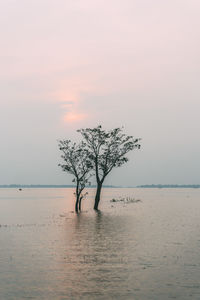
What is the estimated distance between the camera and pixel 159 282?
1936 cm

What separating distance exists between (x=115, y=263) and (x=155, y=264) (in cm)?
244

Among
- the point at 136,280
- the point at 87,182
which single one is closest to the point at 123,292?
the point at 136,280

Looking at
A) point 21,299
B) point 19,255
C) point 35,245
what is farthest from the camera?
point 35,245

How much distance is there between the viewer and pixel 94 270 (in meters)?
21.7

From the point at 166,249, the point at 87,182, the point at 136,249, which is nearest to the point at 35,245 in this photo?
the point at 136,249

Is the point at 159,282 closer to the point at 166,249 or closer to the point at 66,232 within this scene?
the point at 166,249

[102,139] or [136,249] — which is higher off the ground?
[102,139]

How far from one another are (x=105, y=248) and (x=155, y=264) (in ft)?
20.1

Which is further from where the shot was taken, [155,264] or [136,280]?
[155,264]

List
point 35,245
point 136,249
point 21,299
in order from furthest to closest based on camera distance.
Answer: point 35,245 → point 136,249 → point 21,299

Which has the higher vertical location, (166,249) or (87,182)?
(87,182)

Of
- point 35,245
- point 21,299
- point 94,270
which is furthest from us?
point 35,245

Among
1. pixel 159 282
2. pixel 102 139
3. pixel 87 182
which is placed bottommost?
pixel 159 282

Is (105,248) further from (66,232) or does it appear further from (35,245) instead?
(66,232)
